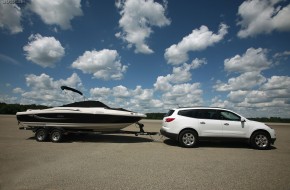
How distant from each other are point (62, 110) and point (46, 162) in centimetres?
481

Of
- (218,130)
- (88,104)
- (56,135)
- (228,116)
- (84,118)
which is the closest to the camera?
(218,130)

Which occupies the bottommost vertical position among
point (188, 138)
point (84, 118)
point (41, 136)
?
point (41, 136)

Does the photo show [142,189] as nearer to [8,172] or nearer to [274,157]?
[8,172]

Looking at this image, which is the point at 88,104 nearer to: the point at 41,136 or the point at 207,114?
the point at 41,136

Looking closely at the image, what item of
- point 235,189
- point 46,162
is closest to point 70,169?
point 46,162

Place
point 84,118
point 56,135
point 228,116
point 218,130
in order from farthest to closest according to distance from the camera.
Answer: point 84,118
point 56,135
point 228,116
point 218,130

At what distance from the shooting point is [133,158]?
751cm

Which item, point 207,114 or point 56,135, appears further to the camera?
point 56,135

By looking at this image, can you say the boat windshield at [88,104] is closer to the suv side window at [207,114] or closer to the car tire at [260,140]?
the suv side window at [207,114]

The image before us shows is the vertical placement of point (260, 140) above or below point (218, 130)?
below

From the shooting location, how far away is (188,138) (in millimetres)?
9984

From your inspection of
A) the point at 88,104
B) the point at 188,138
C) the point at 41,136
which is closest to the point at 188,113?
the point at 188,138

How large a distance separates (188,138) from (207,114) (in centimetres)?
140

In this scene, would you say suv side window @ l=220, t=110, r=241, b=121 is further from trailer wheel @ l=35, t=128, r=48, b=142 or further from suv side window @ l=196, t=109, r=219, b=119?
trailer wheel @ l=35, t=128, r=48, b=142
